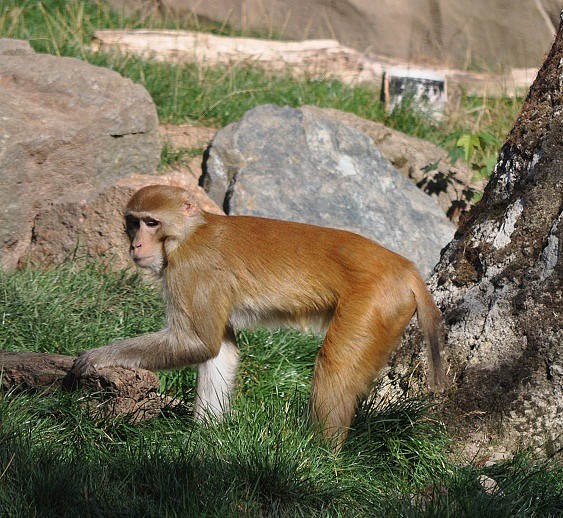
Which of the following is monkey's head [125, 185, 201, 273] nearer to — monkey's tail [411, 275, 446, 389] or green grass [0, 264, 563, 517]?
green grass [0, 264, 563, 517]

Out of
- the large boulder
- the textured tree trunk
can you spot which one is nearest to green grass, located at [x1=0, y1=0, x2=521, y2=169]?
the large boulder

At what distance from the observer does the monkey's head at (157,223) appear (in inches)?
191

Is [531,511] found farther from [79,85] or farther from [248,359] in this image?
[79,85]

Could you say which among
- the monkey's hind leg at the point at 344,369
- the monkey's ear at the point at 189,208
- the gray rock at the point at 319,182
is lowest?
the gray rock at the point at 319,182

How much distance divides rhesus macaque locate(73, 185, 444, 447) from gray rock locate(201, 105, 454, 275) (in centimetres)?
286

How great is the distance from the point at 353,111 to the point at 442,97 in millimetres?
1255

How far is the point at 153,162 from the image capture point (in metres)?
7.98

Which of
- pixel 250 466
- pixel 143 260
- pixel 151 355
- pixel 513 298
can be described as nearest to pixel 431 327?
pixel 513 298

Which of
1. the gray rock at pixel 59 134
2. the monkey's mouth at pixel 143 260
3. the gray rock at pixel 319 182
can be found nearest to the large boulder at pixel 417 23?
the gray rock at pixel 319 182

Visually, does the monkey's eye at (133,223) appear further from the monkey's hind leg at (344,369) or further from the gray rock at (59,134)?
the gray rock at (59,134)

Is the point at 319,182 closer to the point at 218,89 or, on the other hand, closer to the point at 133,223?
the point at 218,89

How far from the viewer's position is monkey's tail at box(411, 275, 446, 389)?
4586 mm

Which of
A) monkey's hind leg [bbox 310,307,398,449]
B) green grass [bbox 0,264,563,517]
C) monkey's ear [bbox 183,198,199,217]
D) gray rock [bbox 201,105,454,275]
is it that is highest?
monkey's ear [bbox 183,198,199,217]

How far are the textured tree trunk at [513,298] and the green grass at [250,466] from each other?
0.75 feet
